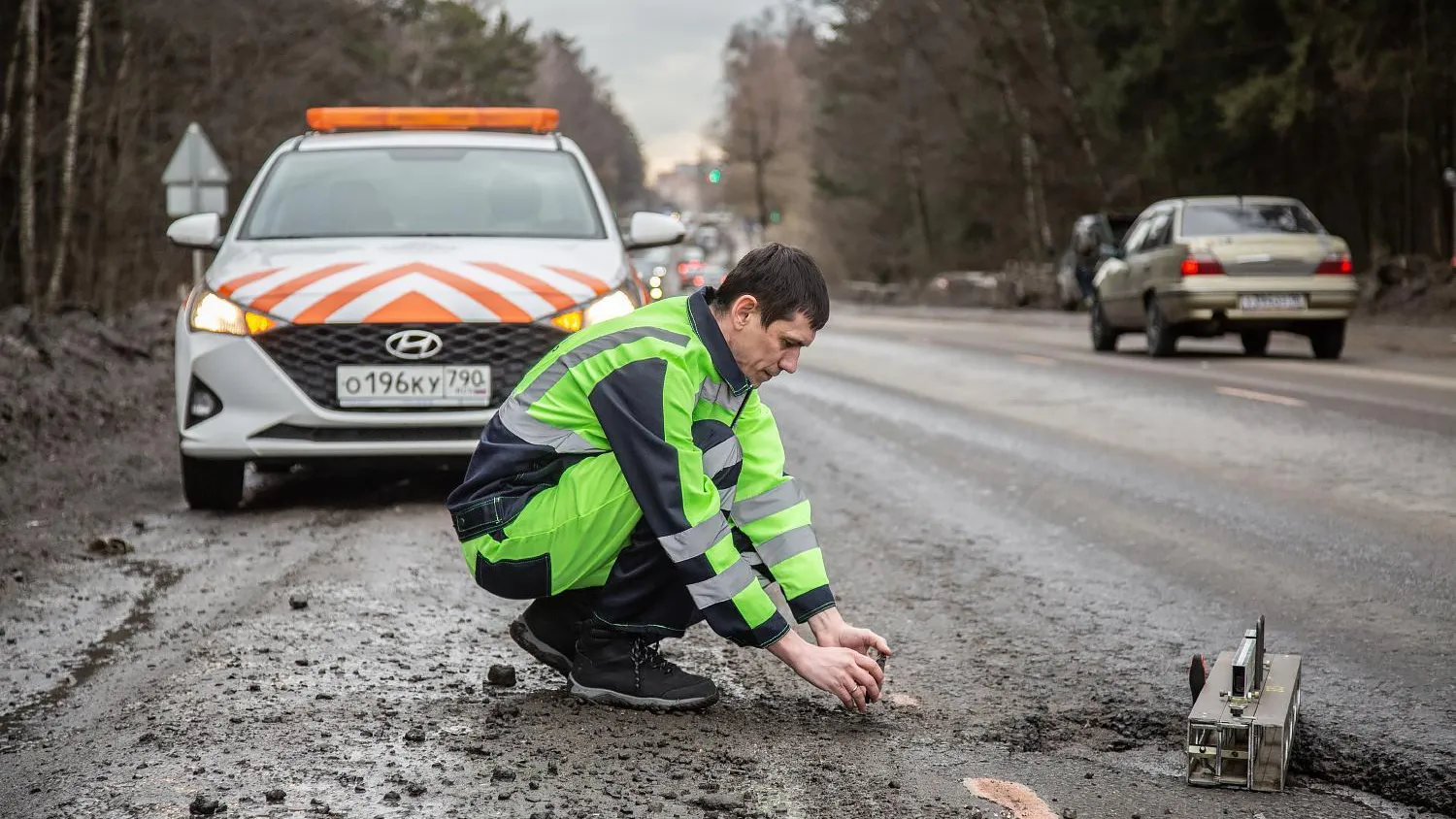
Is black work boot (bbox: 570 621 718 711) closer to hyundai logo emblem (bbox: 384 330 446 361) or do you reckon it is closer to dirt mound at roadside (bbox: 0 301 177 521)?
hyundai logo emblem (bbox: 384 330 446 361)

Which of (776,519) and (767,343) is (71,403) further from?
(767,343)

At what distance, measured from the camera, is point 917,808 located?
137 inches

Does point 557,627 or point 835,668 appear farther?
point 557,627

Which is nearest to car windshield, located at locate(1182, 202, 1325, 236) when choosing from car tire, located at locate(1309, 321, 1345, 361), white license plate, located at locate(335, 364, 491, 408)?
car tire, located at locate(1309, 321, 1345, 361)

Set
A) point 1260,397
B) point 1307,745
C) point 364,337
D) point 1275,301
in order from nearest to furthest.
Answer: point 1307,745
point 364,337
point 1260,397
point 1275,301

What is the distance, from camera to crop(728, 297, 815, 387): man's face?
12.7ft

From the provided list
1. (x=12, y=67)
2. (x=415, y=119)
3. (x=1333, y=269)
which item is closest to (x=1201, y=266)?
(x=1333, y=269)

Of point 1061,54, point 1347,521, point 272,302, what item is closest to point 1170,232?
point 1347,521

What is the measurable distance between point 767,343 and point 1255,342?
1681cm

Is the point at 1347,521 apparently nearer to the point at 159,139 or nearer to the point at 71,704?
the point at 71,704

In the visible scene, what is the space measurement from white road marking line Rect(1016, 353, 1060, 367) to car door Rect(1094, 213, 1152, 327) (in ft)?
4.11

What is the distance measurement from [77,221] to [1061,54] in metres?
28.1

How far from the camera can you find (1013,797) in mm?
3584

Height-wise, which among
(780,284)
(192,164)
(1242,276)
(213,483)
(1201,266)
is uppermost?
(192,164)
